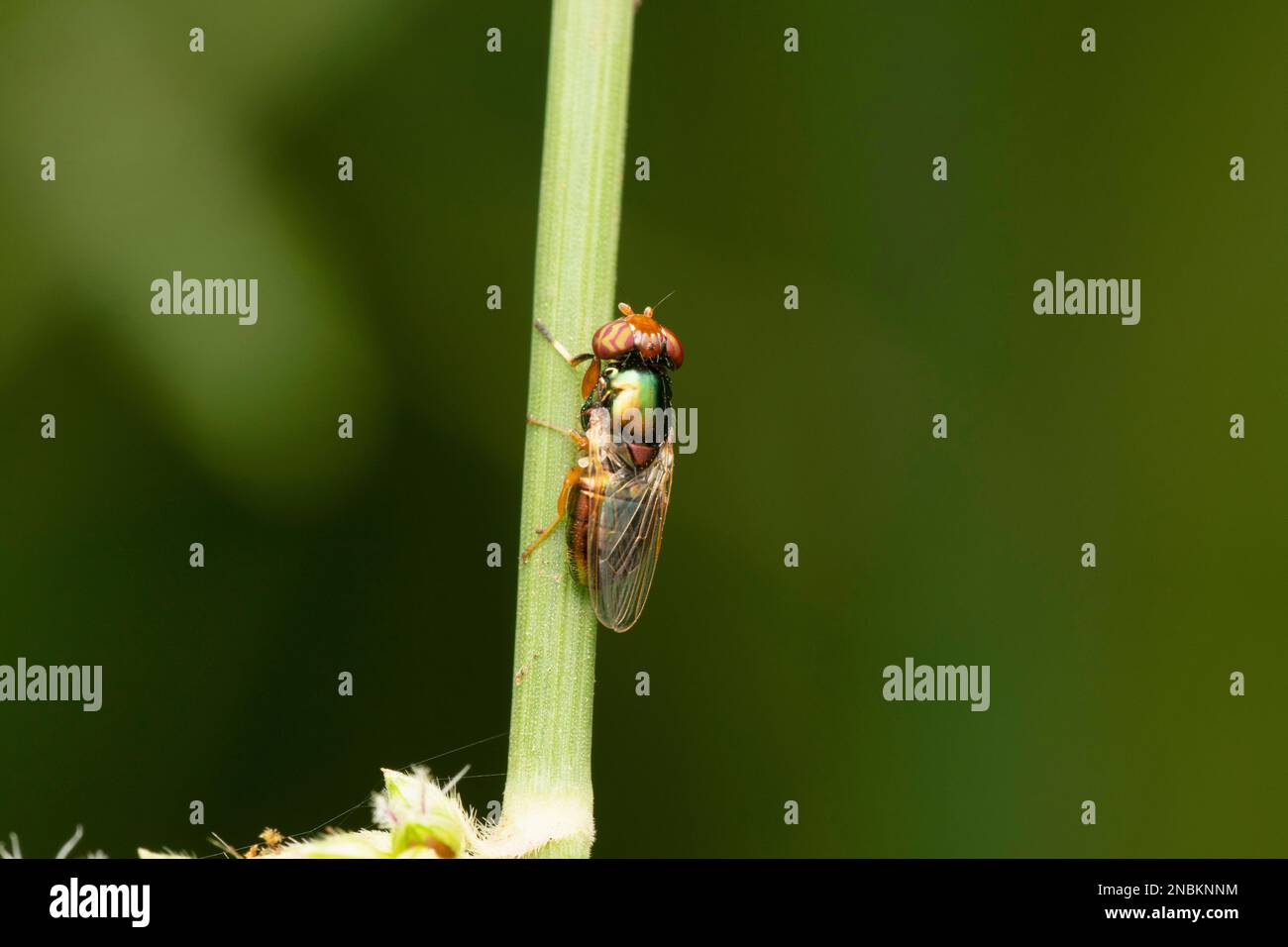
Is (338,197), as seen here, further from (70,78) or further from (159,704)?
(159,704)

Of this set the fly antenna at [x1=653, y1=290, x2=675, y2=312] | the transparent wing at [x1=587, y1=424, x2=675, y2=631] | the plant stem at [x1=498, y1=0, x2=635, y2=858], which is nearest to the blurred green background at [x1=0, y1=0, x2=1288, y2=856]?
the fly antenna at [x1=653, y1=290, x2=675, y2=312]

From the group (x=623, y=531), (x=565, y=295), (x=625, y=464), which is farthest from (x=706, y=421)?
(x=565, y=295)

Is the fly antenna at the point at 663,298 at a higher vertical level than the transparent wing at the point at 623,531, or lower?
higher

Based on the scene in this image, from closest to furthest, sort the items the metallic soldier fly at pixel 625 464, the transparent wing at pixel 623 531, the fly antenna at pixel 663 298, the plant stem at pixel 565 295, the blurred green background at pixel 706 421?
the plant stem at pixel 565 295 < the transparent wing at pixel 623 531 < the metallic soldier fly at pixel 625 464 < the blurred green background at pixel 706 421 < the fly antenna at pixel 663 298

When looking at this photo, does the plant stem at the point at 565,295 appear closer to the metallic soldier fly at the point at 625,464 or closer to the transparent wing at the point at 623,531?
the transparent wing at the point at 623,531

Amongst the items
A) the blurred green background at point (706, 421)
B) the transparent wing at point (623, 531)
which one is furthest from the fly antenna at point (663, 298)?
the transparent wing at point (623, 531)

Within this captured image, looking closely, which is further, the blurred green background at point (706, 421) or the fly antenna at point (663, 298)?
the fly antenna at point (663, 298)

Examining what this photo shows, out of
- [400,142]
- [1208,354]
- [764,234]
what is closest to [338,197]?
[400,142]

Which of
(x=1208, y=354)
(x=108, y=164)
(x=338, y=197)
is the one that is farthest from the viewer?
(x=1208, y=354)
